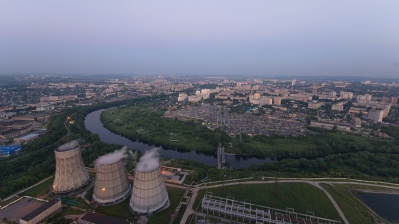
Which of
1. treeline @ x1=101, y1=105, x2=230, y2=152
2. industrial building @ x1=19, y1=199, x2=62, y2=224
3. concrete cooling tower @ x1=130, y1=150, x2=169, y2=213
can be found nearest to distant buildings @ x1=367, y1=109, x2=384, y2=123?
treeline @ x1=101, y1=105, x2=230, y2=152

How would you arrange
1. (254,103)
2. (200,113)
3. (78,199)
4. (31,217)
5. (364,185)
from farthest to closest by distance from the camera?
(254,103)
(200,113)
(364,185)
(78,199)
(31,217)

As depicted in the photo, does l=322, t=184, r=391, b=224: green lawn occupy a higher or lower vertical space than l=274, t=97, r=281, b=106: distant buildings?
lower

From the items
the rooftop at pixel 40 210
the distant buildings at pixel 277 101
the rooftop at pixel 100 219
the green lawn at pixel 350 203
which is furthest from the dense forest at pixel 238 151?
the distant buildings at pixel 277 101

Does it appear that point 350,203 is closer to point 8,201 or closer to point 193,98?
point 8,201

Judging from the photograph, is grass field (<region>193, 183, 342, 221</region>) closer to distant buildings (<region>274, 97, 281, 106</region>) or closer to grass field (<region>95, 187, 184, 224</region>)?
grass field (<region>95, 187, 184, 224</region>)

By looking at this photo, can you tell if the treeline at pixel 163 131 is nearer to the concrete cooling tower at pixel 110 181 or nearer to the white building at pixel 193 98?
the concrete cooling tower at pixel 110 181

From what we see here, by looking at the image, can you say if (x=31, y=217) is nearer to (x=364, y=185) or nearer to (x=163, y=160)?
(x=163, y=160)

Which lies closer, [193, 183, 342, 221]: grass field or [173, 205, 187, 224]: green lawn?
[173, 205, 187, 224]: green lawn

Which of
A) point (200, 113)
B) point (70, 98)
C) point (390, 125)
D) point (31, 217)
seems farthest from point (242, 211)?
point (70, 98)
